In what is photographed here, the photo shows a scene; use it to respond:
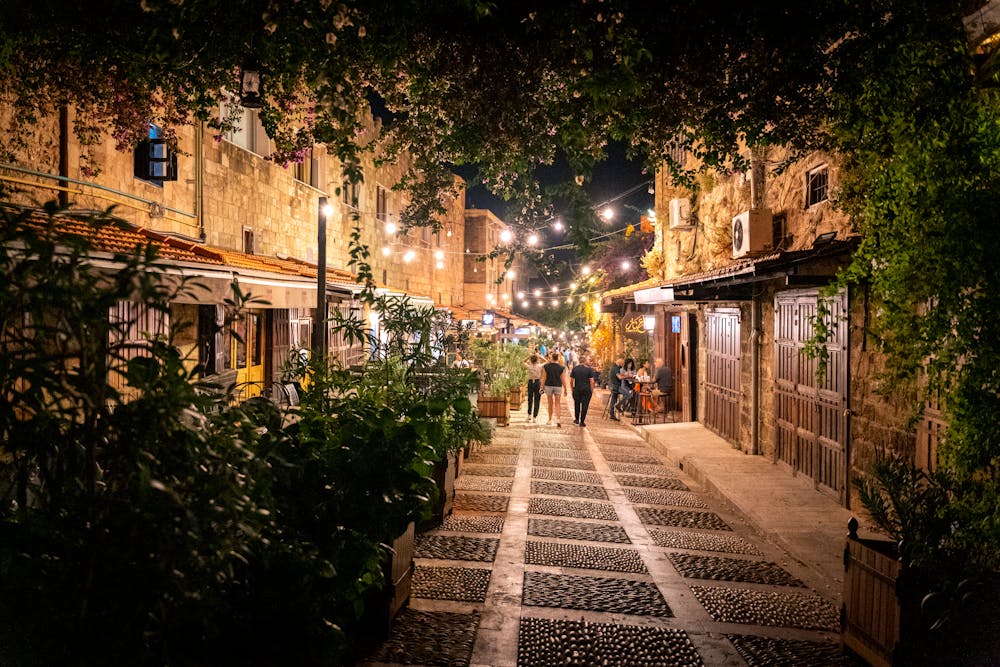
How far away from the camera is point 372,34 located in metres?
4.71

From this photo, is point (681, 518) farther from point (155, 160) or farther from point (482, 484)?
point (155, 160)

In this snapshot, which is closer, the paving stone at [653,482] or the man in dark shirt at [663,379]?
the paving stone at [653,482]

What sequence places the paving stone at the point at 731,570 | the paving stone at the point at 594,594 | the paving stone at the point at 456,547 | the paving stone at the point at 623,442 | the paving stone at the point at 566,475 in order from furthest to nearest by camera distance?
the paving stone at the point at 623,442
the paving stone at the point at 566,475
the paving stone at the point at 456,547
the paving stone at the point at 731,570
the paving stone at the point at 594,594

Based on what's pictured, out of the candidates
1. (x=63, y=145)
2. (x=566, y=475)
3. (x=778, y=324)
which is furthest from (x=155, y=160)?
(x=778, y=324)

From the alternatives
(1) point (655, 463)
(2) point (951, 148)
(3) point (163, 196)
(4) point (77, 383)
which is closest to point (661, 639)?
(2) point (951, 148)

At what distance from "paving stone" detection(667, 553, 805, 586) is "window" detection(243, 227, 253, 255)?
37.3ft

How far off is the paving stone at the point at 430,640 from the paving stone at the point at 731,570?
7.74 ft

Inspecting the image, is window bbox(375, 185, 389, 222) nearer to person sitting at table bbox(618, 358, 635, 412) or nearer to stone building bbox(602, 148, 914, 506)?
person sitting at table bbox(618, 358, 635, 412)

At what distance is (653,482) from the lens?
33.7 ft

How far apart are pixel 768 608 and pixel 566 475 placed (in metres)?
5.10

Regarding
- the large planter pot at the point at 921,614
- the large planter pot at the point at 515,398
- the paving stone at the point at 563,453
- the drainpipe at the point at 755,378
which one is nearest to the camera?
the large planter pot at the point at 921,614

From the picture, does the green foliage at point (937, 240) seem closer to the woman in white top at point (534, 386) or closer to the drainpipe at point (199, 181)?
the drainpipe at point (199, 181)

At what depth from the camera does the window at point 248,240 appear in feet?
46.6

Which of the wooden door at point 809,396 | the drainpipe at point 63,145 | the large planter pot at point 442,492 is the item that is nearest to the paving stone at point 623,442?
the wooden door at point 809,396
